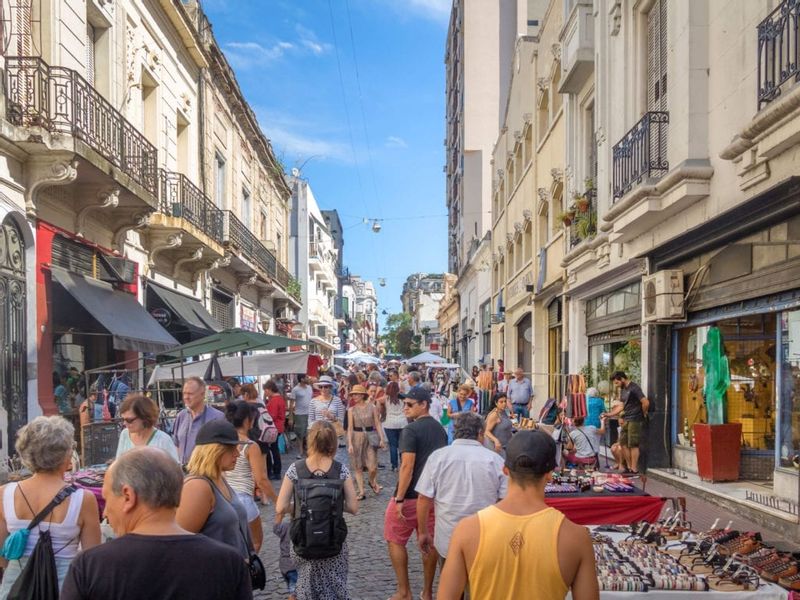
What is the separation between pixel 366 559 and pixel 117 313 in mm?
8263

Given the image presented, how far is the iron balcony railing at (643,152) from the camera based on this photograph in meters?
10.9

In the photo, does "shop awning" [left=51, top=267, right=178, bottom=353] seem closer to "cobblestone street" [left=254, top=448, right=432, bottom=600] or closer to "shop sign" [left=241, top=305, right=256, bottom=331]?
"cobblestone street" [left=254, top=448, right=432, bottom=600]

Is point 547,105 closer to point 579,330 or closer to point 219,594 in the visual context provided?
point 579,330

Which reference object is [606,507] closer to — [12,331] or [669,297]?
[669,297]

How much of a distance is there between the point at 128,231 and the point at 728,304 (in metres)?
11.8

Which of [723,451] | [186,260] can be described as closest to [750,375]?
[723,451]

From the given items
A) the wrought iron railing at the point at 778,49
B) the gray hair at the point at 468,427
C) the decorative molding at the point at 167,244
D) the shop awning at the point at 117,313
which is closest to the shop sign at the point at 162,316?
the decorative molding at the point at 167,244

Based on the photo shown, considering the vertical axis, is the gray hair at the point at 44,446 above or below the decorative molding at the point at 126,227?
below

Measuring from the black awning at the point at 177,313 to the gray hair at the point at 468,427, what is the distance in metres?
13.0

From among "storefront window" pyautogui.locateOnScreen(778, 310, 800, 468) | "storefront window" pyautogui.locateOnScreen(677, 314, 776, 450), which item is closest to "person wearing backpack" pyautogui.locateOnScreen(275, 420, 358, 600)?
"storefront window" pyautogui.locateOnScreen(778, 310, 800, 468)

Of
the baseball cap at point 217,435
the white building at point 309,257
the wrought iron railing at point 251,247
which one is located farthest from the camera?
the white building at point 309,257

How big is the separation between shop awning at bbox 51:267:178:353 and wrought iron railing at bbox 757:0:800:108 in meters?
10.4

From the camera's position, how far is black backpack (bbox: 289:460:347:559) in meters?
4.64

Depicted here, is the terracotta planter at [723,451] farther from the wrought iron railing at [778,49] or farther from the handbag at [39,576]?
the handbag at [39,576]
